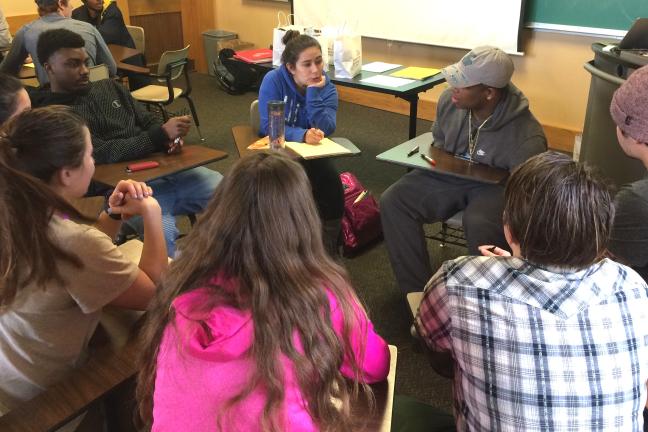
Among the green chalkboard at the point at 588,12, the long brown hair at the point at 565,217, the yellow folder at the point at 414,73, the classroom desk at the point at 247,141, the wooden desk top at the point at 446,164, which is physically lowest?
the wooden desk top at the point at 446,164

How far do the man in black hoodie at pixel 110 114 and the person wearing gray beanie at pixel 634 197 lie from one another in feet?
5.12

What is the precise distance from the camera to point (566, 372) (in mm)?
961

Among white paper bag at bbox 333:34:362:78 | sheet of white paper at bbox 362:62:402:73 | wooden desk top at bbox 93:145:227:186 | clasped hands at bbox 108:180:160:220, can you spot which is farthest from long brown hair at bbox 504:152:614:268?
sheet of white paper at bbox 362:62:402:73

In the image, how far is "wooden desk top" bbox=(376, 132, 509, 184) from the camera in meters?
2.14

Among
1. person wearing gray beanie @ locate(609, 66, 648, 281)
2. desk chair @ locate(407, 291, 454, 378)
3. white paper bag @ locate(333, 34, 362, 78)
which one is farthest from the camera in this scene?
white paper bag @ locate(333, 34, 362, 78)

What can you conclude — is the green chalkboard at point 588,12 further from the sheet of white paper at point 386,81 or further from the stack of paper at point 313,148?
the stack of paper at point 313,148

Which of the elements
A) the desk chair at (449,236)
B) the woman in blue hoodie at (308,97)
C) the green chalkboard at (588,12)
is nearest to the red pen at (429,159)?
the desk chair at (449,236)

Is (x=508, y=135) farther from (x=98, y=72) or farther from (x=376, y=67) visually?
(x=98, y=72)

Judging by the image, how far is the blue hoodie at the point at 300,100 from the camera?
8.80 ft

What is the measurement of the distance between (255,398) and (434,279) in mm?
498

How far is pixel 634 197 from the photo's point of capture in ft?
4.80

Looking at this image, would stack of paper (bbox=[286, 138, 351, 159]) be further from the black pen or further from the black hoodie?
the black hoodie

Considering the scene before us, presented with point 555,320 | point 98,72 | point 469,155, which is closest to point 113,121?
point 98,72

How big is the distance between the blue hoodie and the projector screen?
1.44 m
